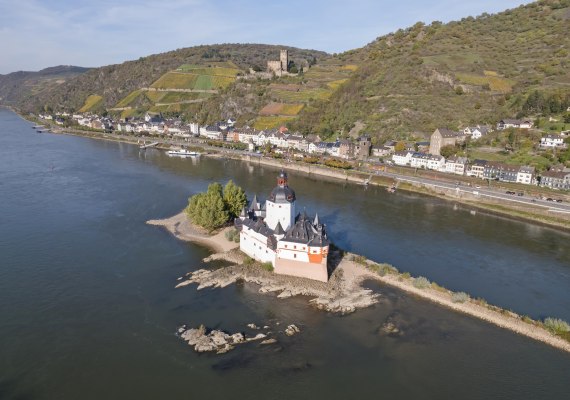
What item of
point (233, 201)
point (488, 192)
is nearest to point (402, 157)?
point (488, 192)

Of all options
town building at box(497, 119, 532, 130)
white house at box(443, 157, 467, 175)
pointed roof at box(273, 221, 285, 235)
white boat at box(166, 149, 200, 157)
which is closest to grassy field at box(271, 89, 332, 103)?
white boat at box(166, 149, 200, 157)

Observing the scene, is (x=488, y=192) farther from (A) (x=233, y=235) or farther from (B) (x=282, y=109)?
(B) (x=282, y=109)

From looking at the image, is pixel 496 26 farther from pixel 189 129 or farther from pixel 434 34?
pixel 189 129

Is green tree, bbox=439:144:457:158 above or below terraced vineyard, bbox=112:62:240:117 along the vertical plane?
below

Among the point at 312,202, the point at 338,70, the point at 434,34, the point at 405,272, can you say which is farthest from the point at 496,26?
the point at 405,272

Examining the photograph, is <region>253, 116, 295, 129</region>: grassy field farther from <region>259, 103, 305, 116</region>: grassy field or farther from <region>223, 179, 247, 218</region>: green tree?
<region>223, 179, 247, 218</region>: green tree

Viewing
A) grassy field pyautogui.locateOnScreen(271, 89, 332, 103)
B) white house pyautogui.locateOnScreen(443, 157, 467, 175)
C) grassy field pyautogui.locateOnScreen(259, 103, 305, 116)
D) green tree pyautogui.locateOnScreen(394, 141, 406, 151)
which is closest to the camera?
white house pyautogui.locateOnScreen(443, 157, 467, 175)
